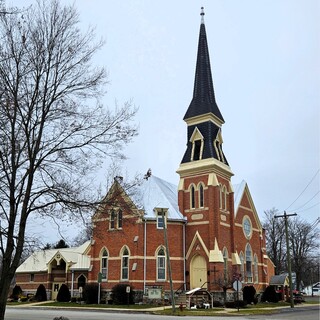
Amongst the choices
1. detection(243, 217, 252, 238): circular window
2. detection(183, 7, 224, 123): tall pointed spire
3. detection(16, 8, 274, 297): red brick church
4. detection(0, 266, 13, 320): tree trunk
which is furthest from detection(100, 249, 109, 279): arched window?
detection(0, 266, 13, 320): tree trunk

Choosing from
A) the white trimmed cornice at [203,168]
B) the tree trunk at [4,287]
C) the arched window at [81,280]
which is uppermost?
the white trimmed cornice at [203,168]

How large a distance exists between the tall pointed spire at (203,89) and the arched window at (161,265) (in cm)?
1474

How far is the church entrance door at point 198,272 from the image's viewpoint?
133 ft

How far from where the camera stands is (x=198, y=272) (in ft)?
134

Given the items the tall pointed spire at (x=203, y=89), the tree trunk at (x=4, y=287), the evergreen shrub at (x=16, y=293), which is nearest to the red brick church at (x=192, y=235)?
the tall pointed spire at (x=203, y=89)

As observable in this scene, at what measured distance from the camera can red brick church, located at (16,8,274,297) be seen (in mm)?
40250

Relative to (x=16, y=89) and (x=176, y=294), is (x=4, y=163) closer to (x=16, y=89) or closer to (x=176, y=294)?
(x=16, y=89)

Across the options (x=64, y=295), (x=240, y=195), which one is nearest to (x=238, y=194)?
(x=240, y=195)

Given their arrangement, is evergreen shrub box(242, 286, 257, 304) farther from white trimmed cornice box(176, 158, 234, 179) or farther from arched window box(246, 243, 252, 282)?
white trimmed cornice box(176, 158, 234, 179)

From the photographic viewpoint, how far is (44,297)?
157 ft

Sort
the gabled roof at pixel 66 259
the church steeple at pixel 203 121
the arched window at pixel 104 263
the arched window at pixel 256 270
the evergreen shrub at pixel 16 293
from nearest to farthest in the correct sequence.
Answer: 1. the arched window at pixel 104 263
2. the church steeple at pixel 203 121
3. the gabled roof at pixel 66 259
4. the arched window at pixel 256 270
5. the evergreen shrub at pixel 16 293

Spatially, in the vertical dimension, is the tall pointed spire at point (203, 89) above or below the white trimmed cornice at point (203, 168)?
above

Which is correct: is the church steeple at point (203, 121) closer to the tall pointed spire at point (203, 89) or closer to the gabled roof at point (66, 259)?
the tall pointed spire at point (203, 89)

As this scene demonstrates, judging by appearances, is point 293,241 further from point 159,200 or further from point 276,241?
point 159,200
